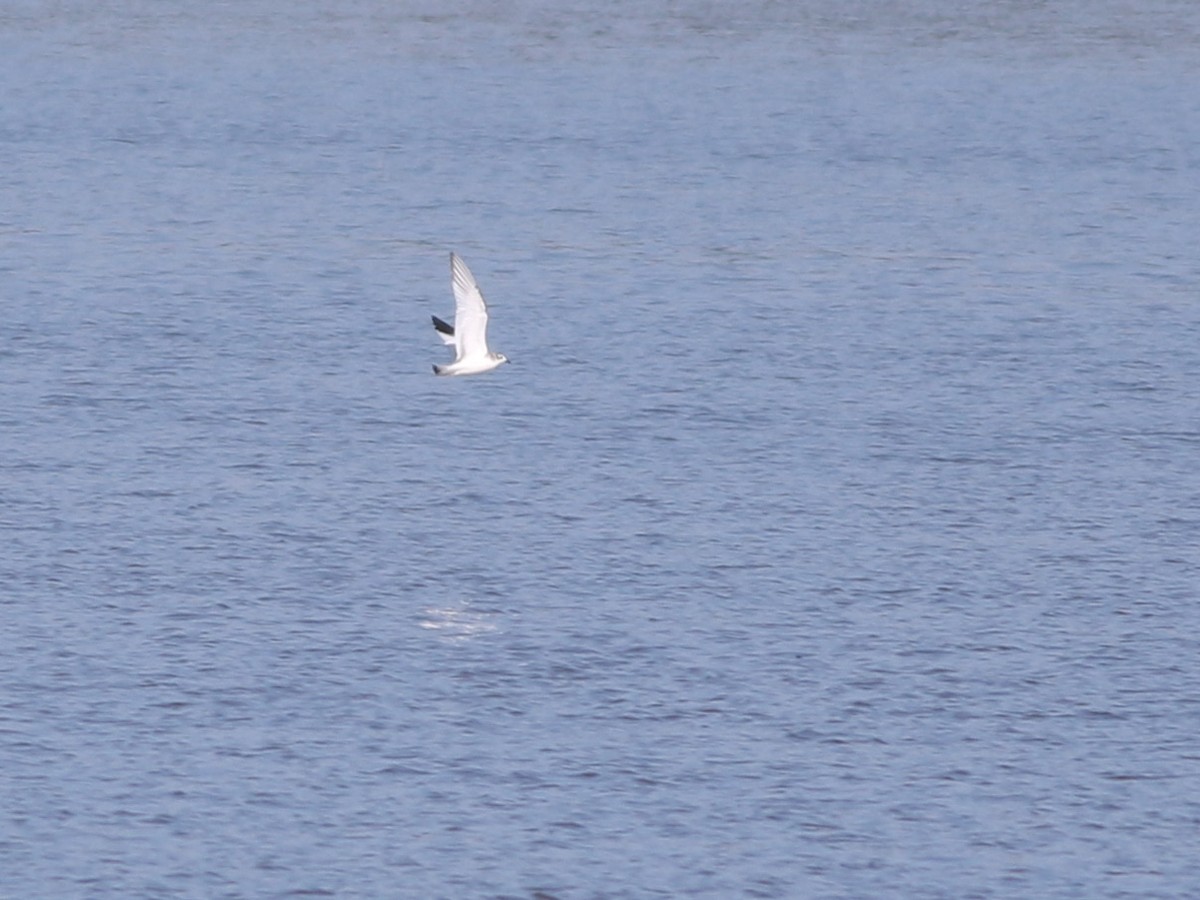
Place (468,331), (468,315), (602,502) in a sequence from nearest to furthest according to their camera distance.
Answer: (468,315)
(468,331)
(602,502)

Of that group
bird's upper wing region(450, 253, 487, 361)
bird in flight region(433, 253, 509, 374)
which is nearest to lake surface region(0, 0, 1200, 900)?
bird in flight region(433, 253, 509, 374)

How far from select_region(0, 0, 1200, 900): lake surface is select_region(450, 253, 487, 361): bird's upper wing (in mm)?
2445

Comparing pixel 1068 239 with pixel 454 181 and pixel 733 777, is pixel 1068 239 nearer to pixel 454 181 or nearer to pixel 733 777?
pixel 454 181

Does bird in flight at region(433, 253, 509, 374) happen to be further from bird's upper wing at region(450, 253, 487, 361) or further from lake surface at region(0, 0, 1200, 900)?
lake surface at region(0, 0, 1200, 900)

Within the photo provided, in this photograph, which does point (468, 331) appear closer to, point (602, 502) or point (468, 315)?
point (468, 315)

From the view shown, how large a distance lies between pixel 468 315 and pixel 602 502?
11.9ft

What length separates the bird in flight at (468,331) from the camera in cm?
2816

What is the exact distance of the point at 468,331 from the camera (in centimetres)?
2892

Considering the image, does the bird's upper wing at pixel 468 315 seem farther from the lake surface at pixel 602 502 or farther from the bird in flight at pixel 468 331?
the lake surface at pixel 602 502

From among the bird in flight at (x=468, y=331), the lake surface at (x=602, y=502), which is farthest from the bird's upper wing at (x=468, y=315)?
the lake surface at (x=602, y=502)

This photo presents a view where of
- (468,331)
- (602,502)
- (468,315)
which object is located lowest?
(602,502)

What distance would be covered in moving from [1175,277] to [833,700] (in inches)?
831

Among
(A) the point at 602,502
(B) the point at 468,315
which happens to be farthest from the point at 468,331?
(A) the point at 602,502

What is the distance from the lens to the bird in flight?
28.2 m
